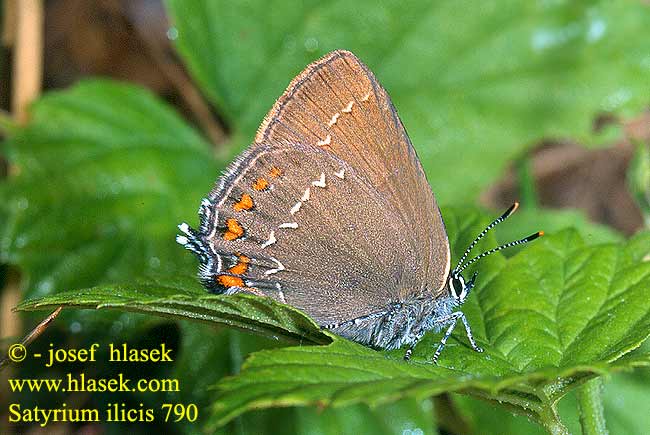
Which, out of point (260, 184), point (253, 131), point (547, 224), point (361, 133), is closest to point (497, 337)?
point (361, 133)

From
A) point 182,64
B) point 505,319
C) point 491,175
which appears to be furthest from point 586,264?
point 182,64

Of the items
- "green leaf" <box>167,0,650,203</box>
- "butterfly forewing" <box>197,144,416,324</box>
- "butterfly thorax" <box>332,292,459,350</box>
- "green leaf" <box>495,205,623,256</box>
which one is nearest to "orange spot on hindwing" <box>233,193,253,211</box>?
"butterfly forewing" <box>197,144,416,324</box>

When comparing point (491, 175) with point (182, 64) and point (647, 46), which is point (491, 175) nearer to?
point (647, 46)

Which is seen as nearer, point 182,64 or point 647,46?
point 647,46

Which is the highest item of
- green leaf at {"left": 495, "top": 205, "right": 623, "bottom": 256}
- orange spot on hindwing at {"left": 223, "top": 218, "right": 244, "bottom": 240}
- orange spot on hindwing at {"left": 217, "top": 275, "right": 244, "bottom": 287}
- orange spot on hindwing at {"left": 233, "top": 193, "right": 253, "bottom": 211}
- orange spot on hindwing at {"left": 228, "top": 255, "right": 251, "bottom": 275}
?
green leaf at {"left": 495, "top": 205, "right": 623, "bottom": 256}

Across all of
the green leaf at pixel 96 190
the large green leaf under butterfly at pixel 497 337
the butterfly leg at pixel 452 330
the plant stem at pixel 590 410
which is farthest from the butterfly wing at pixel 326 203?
the green leaf at pixel 96 190

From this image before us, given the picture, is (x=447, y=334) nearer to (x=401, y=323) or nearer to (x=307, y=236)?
(x=401, y=323)

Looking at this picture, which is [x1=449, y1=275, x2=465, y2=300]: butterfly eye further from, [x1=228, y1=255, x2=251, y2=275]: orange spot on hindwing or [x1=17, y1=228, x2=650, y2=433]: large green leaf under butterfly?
[x1=228, y1=255, x2=251, y2=275]: orange spot on hindwing
